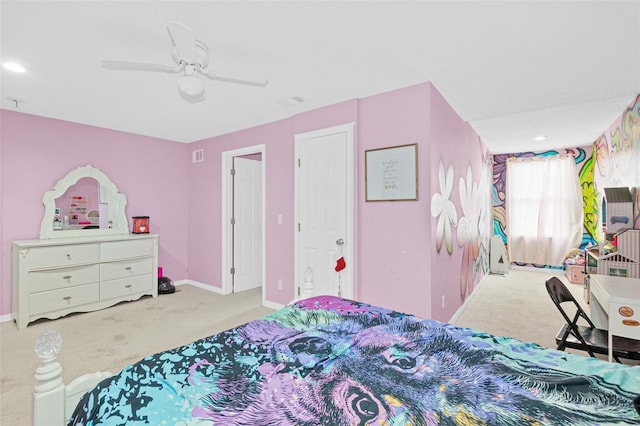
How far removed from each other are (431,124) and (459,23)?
3.13 feet

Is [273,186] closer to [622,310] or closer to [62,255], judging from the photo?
[62,255]

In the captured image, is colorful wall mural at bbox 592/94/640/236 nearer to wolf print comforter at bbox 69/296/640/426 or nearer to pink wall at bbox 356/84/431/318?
pink wall at bbox 356/84/431/318

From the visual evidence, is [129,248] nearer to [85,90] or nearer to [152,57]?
[85,90]

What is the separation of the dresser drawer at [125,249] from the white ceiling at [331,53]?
1.64 meters

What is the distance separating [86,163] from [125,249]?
1283 millimetres

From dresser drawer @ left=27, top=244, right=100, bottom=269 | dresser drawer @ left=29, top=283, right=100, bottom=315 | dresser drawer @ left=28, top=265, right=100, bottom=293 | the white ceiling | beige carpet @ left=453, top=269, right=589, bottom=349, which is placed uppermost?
the white ceiling

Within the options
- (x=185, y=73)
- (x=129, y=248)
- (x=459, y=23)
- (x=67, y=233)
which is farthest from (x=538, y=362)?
(x=67, y=233)

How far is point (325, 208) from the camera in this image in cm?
343

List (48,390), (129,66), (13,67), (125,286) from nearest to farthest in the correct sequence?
1. (48,390)
2. (129,66)
3. (13,67)
4. (125,286)

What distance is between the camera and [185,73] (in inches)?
80.1

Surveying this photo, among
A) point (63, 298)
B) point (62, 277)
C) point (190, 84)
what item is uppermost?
point (190, 84)

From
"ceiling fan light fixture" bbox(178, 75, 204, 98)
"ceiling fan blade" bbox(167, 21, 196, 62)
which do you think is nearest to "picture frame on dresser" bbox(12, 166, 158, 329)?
"ceiling fan light fixture" bbox(178, 75, 204, 98)

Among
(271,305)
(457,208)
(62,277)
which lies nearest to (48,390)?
(271,305)

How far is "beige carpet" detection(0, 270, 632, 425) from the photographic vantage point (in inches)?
96.8
